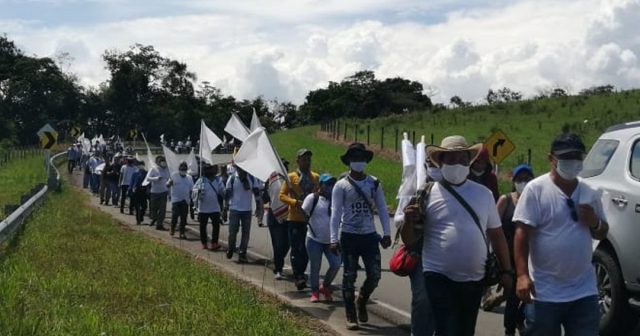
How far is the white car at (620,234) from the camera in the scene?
24.4 feet

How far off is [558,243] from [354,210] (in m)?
3.26

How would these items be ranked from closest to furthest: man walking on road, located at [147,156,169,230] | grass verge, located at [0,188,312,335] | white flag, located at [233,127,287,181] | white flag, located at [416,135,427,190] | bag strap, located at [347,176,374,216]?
1. white flag, located at [416,135,427,190]
2. grass verge, located at [0,188,312,335]
3. bag strap, located at [347,176,374,216]
4. white flag, located at [233,127,287,181]
5. man walking on road, located at [147,156,169,230]

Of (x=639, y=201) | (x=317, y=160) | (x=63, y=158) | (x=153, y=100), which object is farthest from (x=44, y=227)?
(x=153, y=100)

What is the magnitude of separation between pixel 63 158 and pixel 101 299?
49.8 metres

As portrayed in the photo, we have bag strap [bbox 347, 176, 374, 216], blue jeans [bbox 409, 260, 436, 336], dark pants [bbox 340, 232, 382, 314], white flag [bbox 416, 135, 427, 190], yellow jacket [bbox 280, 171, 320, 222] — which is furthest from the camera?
yellow jacket [bbox 280, 171, 320, 222]

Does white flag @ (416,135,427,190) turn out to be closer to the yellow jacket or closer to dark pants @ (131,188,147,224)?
the yellow jacket

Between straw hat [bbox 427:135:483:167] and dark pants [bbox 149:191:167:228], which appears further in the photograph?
dark pants [bbox 149:191:167:228]

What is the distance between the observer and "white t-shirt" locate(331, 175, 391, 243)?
8445 millimetres

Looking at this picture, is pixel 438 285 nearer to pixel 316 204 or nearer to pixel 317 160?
pixel 316 204

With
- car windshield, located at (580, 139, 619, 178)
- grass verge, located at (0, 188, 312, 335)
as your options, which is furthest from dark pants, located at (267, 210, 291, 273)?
car windshield, located at (580, 139, 619, 178)

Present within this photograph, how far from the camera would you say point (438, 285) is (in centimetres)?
578

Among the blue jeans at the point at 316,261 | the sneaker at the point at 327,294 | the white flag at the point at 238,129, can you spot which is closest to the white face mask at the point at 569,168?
the blue jeans at the point at 316,261

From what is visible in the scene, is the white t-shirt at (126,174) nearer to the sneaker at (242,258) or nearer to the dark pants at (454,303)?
the sneaker at (242,258)

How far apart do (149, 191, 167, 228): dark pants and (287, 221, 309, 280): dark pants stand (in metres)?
8.78
